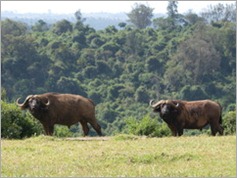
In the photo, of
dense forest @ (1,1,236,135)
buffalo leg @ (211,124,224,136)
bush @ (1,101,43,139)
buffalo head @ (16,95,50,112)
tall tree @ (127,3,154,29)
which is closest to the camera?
bush @ (1,101,43,139)

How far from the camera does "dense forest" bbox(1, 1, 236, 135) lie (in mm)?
60188

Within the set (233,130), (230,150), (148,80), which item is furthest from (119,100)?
(230,150)

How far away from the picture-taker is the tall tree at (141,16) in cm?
9144

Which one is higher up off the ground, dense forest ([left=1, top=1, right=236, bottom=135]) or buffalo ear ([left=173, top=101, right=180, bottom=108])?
buffalo ear ([left=173, top=101, right=180, bottom=108])

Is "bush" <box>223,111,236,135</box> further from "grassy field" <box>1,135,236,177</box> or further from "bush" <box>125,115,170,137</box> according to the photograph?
"grassy field" <box>1,135,236,177</box>

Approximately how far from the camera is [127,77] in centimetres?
6600

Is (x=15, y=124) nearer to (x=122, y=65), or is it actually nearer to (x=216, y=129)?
(x=216, y=129)

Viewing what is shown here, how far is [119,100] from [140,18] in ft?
109

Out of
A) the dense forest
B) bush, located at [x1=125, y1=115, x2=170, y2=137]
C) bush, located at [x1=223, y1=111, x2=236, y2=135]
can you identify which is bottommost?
the dense forest

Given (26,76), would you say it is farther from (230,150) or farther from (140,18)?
(230,150)

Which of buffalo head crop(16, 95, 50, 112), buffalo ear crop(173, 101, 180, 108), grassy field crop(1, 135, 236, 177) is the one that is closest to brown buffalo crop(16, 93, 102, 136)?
buffalo head crop(16, 95, 50, 112)

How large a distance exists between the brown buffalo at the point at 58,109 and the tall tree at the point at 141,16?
73.5 meters

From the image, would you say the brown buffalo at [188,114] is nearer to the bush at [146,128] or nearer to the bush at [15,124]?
the bush at [146,128]

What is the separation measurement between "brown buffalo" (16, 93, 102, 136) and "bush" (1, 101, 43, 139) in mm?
243
